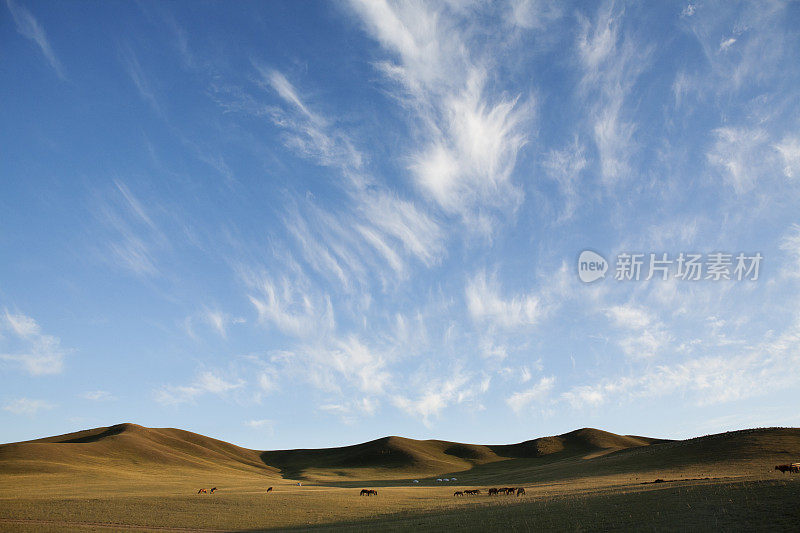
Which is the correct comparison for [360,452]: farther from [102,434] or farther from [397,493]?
[397,493]

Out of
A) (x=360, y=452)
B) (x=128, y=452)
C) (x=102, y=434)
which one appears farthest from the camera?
(x=360, y=452)

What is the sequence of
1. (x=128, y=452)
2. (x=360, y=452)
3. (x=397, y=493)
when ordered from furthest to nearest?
(x=360, y=452) < (x=128, y=452) < (x=397, y=493)

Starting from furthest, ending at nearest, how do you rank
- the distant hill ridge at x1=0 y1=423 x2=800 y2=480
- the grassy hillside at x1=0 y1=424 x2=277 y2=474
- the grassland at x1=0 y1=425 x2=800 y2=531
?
1. the grassy hillside at x1=0 y1=424 x2=277 y2=474
2. the distant hill ridge at x1=0 y1=423 x2=800 y2=480
3. the grassland at x1=0 y1=425 x2=800 y2=531

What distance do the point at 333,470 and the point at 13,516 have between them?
97514mm

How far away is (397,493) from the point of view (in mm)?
56312

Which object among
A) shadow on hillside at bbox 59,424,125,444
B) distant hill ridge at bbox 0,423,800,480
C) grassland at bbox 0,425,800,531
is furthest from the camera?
shadow on hillside at bbox 59,424,125,444

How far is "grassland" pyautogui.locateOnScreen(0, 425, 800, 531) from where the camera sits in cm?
2425

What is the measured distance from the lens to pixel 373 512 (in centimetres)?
3709

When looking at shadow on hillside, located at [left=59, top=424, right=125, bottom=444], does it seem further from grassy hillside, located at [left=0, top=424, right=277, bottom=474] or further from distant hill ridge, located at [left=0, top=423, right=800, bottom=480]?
distant hill ridge, located at [left=0, top=423, right=800, bottom=480]

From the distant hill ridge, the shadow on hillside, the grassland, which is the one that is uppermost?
the shadow on hillside

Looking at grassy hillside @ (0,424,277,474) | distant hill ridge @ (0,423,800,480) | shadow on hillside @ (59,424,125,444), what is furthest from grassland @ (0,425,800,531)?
shadow on hillside @ (59,424,125,444)

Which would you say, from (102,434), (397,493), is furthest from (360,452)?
(397,493)

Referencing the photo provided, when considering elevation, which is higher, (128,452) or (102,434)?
(102,434)

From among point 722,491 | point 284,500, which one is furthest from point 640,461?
point 284,500
